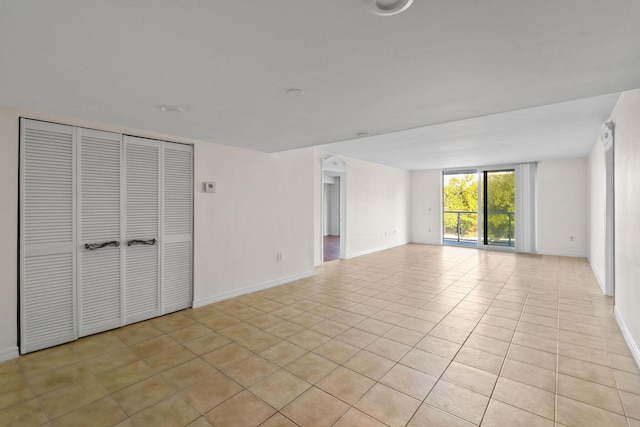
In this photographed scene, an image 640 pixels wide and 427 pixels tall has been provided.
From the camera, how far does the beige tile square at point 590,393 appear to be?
1949mm

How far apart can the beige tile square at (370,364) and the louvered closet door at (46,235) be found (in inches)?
109

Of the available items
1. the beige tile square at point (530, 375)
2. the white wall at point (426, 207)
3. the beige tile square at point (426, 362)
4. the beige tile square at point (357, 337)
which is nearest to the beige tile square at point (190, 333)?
the beige tile square at point (357, 337)

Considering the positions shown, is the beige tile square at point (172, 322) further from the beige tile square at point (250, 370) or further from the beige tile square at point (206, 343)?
the beige tile square at point (250, 370)

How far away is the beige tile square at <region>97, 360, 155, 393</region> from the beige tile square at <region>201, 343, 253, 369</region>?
45 centimetres

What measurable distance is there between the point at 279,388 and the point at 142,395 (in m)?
0.97

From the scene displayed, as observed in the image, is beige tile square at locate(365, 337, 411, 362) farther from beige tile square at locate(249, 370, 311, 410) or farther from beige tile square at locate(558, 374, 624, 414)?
beige tile square at locate(558, 374, 624, 414)

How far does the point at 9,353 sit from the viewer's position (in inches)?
100

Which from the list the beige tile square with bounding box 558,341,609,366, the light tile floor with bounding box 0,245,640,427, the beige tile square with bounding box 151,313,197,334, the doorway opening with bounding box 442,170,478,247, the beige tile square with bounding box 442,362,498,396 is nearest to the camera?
the light tile floor with bounding box 0,245,640,427

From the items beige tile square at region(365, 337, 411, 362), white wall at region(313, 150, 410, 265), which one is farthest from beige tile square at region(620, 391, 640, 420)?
white wall at region(313, 150, 410, 265)

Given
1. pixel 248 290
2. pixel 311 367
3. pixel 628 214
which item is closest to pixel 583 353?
pixel 628 214

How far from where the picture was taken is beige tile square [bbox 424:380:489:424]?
6.17 feet

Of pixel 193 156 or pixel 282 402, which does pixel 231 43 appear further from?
pixel 193 156

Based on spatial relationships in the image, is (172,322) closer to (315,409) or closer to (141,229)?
(141,229)

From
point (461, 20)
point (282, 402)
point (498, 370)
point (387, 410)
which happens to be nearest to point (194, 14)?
point (461, 20)
